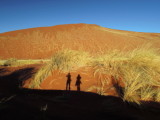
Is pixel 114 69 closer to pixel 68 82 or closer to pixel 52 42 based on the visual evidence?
pixel 68 82

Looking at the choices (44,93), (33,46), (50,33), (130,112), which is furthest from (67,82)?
(50,33)

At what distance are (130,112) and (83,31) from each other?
24.0 metres

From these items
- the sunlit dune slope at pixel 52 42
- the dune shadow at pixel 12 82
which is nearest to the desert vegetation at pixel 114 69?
the dune shadow at pixel 12 82

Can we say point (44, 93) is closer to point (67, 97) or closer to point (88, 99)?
point (67, 97)

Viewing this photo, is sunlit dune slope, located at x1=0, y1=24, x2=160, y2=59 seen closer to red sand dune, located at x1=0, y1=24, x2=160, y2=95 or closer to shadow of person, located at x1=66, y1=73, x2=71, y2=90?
red sand dune, located at x1=0, y1=24, x2=160, y2=95

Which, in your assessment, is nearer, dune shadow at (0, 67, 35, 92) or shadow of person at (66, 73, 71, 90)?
shadow of person at (66, 73, 71, 90)

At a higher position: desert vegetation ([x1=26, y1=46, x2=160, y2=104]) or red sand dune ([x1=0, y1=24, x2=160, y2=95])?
red sand dune ([x1=0, y1=24, x2=160, y2=95])

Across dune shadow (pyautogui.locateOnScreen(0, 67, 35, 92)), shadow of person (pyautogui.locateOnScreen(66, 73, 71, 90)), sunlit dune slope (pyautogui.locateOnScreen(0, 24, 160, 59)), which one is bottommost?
dune shadow (pyautogui.locateOnScreen(0, 67, 35, 92))

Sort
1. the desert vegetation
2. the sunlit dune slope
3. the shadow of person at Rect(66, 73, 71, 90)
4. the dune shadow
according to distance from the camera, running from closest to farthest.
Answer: the desert vegetation < the shadow of person at Rect(66, 73, 71, 90) < the dune shadow < the sunlit dune slope

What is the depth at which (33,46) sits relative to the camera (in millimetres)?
19250

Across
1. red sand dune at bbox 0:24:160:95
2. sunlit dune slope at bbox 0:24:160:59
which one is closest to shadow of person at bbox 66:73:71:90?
red sand dune at bbox 0:24:160:95

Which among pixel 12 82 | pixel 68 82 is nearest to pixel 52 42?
pixel 12 82

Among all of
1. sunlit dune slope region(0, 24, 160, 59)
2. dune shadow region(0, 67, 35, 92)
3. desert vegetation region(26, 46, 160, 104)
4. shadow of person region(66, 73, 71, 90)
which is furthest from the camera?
sunlit dune slope region(0, 24, 160, 59)

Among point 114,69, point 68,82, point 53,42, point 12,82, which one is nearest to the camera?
point 68,82
